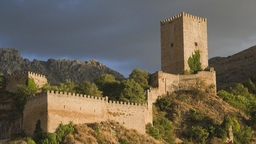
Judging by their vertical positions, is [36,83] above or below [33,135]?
above

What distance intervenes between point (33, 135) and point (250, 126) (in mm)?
23455

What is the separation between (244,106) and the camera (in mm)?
71688

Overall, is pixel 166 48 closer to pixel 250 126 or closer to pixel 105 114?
pixel 250 126

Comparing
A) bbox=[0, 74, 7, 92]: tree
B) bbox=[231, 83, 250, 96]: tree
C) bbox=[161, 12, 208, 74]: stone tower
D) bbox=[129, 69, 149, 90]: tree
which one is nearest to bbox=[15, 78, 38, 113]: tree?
bbox=[0, 74, 7, 92]: tree

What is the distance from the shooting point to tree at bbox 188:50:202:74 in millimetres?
75375

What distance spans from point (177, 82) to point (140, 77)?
13.1 feet

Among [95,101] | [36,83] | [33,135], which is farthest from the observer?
[36,83]

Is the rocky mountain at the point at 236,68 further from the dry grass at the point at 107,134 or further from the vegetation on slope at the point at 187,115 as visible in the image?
the dry grass at the point at 107,134

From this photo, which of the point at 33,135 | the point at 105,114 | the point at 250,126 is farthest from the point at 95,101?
the point at 250,126

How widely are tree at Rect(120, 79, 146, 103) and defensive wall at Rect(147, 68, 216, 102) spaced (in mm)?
2504

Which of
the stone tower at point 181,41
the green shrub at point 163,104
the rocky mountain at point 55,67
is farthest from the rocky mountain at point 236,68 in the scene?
the green shrub at point 163,104

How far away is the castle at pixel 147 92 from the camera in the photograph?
55.5 meters

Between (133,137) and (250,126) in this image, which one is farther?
(250,126)

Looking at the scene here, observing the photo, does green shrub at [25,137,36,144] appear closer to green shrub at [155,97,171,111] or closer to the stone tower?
green shrub at [155,97,171,111]
